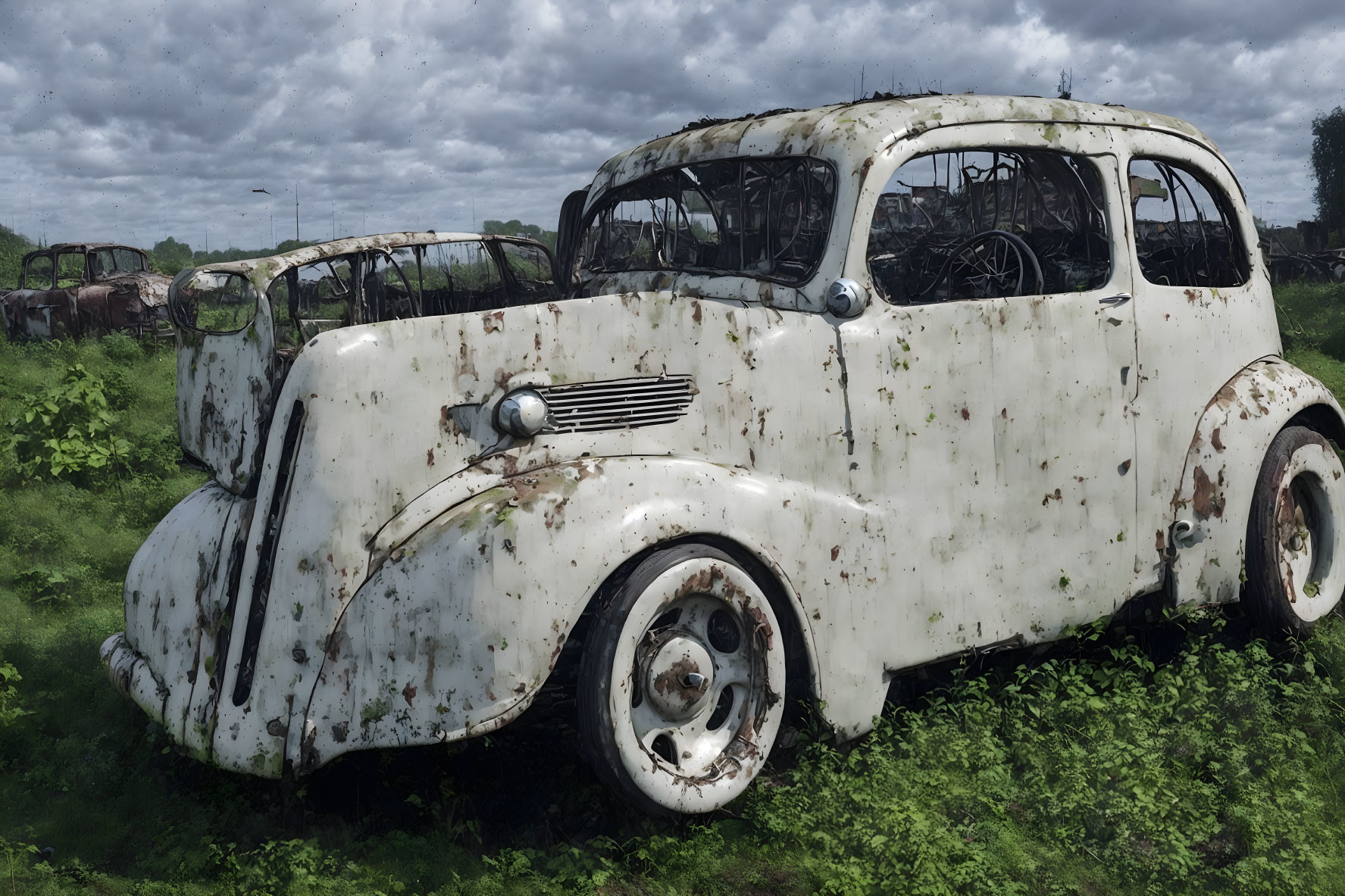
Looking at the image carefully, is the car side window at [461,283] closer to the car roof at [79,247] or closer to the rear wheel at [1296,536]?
the rear wheel at [1296,536]

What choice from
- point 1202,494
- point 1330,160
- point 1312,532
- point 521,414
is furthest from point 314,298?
point 1330,160

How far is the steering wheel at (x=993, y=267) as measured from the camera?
4.09 meters

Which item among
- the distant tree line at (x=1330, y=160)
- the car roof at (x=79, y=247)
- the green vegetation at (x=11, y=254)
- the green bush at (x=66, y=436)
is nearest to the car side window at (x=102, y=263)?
the car roof at (x=79, y=247)

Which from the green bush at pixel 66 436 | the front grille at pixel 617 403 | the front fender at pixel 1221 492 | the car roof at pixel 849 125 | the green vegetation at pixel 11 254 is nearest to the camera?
the front grille at pixel 617 403

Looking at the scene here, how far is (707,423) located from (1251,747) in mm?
2201

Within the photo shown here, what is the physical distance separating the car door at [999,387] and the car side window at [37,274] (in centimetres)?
1296

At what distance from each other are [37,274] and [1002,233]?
1360 cm

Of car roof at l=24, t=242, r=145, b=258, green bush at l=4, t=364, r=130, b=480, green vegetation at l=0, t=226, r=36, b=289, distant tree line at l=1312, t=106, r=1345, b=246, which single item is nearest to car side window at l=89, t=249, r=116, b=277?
car roof at l=24, t=242, r=145, b=258

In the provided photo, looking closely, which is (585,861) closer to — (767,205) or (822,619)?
(822,619)

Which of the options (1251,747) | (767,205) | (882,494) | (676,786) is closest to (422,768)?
(676,786)

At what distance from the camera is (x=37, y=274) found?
1410 centimetres

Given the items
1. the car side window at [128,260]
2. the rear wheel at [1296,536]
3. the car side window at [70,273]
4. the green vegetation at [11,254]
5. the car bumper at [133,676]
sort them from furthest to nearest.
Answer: the green vegetation at [11,254], the car side window at [128,260], the car side window at [70,273], the rear wheel at [1296,536], the car bumper at [133,676]

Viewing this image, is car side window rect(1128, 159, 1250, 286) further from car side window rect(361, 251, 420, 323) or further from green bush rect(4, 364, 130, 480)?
green bush rect(4, 364, 130, 480)

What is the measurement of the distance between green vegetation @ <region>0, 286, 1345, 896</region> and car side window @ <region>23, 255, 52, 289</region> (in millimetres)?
10900
